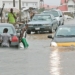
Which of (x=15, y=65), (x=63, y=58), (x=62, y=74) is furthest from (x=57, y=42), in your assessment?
(x=62, y=74)

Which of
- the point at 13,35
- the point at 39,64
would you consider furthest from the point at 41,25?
the point at 39,64

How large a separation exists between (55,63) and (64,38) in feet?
17.2

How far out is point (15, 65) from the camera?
12.0m

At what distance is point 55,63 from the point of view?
12375 millimetres

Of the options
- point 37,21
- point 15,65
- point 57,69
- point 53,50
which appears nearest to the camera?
point 57,69

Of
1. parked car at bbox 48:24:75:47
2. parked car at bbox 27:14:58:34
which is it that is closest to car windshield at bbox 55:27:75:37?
parked car at bbox 48:24:75:47

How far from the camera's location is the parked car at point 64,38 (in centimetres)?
1705

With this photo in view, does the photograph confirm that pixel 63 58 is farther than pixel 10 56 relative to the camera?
No

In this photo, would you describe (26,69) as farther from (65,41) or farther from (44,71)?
(65,41)

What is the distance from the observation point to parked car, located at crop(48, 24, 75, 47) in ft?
55.9

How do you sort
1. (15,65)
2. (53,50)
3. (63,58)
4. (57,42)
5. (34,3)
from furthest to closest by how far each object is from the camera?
1. (34,3)
2. (57,42)
3. (53,50)
4. (63,58)
5. (15,65)

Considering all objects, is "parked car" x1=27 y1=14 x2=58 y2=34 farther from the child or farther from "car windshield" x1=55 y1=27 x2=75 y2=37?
"car windshield" x1=55 y1=27 x2=75 y2=37

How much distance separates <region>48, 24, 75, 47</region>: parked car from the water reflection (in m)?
1.39

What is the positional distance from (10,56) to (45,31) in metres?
20.5
